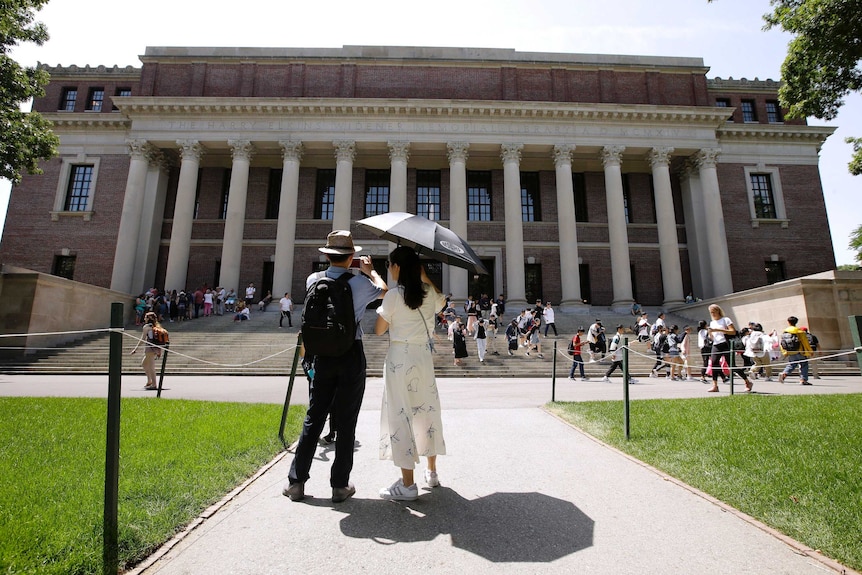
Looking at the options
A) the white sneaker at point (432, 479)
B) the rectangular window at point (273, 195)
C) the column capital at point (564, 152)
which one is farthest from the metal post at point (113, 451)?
the rectangular window at point (273, 195)

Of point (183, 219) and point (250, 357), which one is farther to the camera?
point (183, 219)

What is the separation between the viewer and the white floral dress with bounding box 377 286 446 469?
3.69 meters

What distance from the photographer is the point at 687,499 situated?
142 inches

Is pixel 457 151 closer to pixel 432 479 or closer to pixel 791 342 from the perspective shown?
pixel 791 342

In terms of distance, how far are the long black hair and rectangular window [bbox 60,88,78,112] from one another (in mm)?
37386

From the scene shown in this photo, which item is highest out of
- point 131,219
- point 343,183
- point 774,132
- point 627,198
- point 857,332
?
point 774,132

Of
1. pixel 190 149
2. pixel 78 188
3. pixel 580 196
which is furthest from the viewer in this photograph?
pixel 580 196

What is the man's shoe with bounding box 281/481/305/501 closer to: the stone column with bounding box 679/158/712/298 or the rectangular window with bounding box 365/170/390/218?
the rectangular window with bounding box 365/170/390/218

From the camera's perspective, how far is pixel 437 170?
30.8 metres

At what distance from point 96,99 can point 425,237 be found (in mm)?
37203

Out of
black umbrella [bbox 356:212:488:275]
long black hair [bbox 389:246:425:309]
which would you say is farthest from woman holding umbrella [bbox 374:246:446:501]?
black umbrella [bbox 356:212:488:275]

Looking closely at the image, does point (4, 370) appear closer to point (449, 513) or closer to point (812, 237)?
point (449, 513)

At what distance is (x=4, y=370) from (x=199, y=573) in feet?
58.6

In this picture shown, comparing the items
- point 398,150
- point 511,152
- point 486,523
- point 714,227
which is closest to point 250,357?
point 486,523
